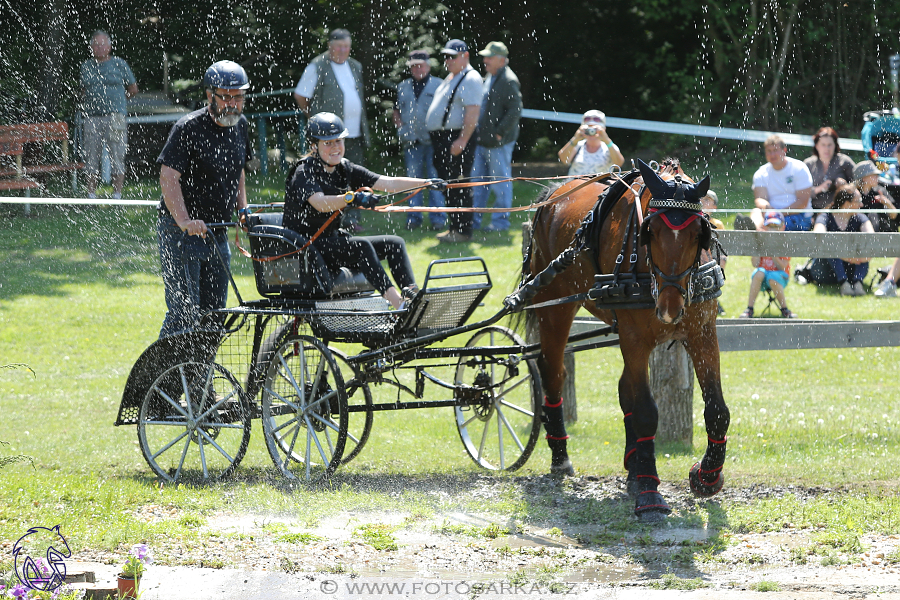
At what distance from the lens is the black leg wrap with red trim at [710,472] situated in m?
5.91

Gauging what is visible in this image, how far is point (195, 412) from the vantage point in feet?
23.3

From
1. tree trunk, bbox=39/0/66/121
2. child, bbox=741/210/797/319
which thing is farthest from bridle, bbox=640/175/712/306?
tree trunk, bbox=39/0/66/121

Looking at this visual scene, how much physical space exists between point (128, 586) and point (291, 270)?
270 centimetres

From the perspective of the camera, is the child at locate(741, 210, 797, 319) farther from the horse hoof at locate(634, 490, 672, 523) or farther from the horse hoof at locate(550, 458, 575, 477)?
the horse hoof at locate(634, 490, 672, 523)

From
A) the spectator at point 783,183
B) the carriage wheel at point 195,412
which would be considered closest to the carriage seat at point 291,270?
the carriage wheel at point 195,412

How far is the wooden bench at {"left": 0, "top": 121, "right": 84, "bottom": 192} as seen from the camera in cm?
1478

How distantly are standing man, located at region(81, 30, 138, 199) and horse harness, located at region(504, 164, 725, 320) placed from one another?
10.1 metres

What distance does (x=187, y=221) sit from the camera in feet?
23.0

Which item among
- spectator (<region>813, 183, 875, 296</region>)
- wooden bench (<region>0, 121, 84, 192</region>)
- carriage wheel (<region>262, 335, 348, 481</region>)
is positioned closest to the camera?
carriage wheel (<region>262, 335, 348, 481</region>)

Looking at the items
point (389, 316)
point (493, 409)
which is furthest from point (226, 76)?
point (493, 409)

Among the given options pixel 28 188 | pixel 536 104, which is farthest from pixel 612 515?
pixel 536 104

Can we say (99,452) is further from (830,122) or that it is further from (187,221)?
(830,122)

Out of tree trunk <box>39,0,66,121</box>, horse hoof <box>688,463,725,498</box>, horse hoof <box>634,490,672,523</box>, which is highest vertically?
tree trunk <box>39,0,66,121</box>

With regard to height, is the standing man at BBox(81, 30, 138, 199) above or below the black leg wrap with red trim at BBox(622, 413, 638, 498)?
above
